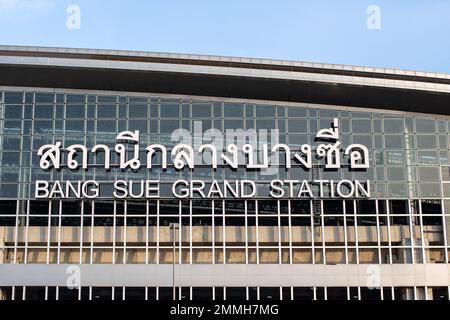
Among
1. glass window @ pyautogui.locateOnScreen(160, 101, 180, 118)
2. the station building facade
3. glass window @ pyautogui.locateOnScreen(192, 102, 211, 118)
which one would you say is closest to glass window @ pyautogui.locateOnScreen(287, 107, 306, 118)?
the station building facade

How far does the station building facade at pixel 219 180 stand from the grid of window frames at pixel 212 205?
89 millimetres

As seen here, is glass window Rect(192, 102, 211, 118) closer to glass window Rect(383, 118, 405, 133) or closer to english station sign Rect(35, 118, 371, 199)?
english station sign Rect(35, 118, 371, 199)

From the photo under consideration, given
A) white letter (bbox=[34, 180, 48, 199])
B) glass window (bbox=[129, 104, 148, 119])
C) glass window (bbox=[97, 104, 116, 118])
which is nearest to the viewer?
white letter (bbox=[34, 180, 48, 199])

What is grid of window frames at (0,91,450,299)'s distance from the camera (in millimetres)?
40438

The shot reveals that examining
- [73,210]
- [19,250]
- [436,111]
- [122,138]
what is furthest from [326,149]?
[19,250]

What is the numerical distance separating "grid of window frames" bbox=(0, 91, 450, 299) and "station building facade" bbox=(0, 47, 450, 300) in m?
0.09

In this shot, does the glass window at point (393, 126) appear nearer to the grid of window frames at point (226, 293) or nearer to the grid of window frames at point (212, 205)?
the grid of window frames at point (212, 205)

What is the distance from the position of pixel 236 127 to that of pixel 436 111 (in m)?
13.3

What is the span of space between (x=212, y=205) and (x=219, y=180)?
1664 millimetres

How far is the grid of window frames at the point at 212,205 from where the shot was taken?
133 ft

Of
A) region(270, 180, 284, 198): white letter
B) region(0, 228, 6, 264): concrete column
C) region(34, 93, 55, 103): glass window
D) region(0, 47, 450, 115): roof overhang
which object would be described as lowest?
region(0, 228, 6, 264): concrete column

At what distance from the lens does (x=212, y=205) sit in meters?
40.9

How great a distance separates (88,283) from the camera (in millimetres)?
39562

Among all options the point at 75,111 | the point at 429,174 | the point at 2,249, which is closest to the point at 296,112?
the point at 429,174
